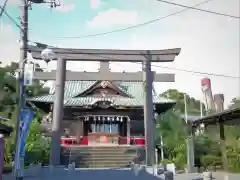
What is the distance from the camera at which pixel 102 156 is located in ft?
83.5

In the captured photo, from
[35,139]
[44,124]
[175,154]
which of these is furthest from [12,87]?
[175,154]

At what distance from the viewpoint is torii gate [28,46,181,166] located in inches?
824

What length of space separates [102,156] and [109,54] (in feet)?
29.7

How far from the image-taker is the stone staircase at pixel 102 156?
80.3 feet

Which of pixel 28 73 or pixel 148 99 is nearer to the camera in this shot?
pixel 28 73

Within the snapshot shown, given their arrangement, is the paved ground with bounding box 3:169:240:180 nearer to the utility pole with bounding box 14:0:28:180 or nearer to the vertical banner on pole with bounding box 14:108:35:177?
the vertical banner on pole with bounding box 14:108:35:177

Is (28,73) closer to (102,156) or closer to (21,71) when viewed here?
(21,71)

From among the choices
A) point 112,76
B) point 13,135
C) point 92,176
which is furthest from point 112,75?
point 13,135

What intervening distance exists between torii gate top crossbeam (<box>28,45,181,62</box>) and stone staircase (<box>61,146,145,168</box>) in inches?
336

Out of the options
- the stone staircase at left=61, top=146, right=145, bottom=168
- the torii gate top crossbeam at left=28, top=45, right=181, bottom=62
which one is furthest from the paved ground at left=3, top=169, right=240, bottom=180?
the torii gate top crossbeam at left=28, top=45, right=181, bottom=62

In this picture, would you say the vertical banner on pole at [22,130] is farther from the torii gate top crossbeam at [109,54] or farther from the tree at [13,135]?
the torii gate top crossbeam at [109,54]

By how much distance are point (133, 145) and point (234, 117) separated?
42.3ft

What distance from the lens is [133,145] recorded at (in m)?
27.1

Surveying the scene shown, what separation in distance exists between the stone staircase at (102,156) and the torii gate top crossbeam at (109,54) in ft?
28.0
